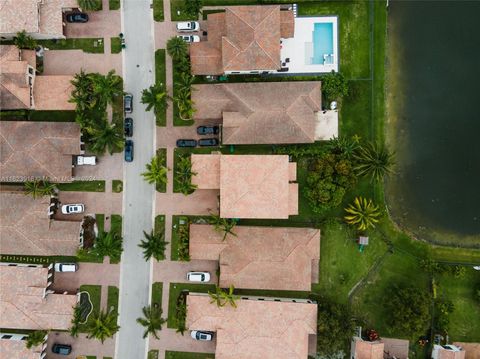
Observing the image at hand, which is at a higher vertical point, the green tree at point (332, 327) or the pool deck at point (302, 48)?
the pool deck at point (302, 48)

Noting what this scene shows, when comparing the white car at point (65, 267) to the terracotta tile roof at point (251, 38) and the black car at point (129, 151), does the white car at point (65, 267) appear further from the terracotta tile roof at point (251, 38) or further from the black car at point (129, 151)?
the terracotta tile roof at point (251, 38)

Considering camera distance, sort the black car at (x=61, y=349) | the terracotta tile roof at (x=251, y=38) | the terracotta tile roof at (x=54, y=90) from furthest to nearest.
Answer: the black car at (x=61, y=349)
the terracotta tile roof at (x=54, y=90)
the terracotta tile roof at (x=251, y=38)

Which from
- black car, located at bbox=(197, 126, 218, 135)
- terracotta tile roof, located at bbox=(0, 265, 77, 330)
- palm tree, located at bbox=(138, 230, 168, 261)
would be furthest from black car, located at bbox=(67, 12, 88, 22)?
terracotta tile roof, located at bbox=(0, 265, 77, 330)

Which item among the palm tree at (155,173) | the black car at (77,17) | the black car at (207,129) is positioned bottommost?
the palm tree at (155,173)

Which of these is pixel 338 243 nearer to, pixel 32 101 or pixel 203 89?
pixel 203 89

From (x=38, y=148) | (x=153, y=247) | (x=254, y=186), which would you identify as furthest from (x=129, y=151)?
(x=254, y=186)

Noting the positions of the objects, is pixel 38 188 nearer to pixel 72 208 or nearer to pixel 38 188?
pixel 38 188

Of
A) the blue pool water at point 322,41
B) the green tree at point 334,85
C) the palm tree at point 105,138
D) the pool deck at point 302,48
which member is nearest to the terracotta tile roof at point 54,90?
the palm tree at point 105,138

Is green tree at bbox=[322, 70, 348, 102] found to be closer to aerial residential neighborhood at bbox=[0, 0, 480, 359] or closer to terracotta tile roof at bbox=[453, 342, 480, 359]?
aerial residential neighborhood at bbox=[0, 0, 480, 359]
